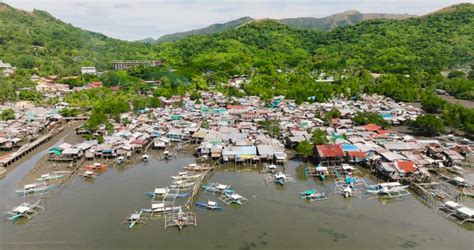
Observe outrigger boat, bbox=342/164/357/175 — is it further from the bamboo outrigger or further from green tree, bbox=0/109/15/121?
green tree, bbox=0/109/15/121

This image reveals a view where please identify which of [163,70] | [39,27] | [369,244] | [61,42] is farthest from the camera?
[39,27]

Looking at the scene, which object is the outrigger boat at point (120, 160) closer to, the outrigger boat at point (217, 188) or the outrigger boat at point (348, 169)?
the outrigger boat at point (217, 188)

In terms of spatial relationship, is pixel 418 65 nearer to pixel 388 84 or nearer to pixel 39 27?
pixel 388 84

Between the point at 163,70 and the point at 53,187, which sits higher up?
the point at 163,70

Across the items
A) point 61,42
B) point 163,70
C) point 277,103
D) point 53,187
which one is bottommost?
point 53,187

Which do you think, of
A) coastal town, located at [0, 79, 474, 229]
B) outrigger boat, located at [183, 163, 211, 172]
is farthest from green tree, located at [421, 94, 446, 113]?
outrigger boat, located at [183, 163, 211, 172]

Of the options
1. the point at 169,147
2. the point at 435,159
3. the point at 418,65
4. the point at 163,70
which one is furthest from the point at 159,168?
the point at 418,65

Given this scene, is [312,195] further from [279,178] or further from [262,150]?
[262,150]
